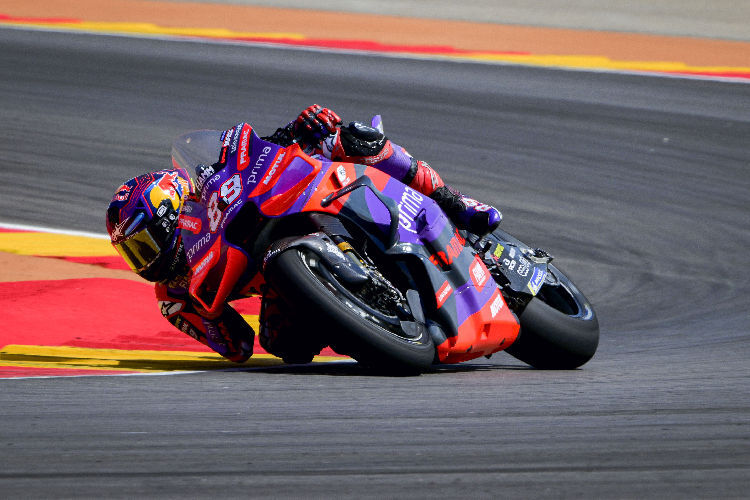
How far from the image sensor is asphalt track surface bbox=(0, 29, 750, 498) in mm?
3070

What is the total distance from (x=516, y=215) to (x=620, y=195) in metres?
1.31

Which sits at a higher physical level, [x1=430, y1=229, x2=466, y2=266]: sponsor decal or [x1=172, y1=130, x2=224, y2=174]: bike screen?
[x1=172, y1=130, x2=224, y2=174]: bike screen

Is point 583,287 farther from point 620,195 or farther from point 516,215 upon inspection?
point 620,195

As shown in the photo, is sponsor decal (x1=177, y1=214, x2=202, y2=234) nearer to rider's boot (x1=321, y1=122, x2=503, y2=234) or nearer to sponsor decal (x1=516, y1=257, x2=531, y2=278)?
rider's boot (x1=321, y1=122, x2=503, y2=234)

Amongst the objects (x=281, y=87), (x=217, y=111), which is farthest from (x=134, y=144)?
(x=281, y=87)

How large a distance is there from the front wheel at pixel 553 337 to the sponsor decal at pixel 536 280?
0.18 feet

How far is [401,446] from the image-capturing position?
3.37m

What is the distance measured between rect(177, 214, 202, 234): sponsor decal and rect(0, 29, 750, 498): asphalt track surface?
26.9 inches

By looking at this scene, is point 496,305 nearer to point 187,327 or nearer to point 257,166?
point 257,166

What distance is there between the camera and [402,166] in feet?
18.3

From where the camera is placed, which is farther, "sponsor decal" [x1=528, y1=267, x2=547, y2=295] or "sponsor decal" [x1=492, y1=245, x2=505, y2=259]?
"sponsor decal" [x1=492, y1=245, x2=505, y2=259]

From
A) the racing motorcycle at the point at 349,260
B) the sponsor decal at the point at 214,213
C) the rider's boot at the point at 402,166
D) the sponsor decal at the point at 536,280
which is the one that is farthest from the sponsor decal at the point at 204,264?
the sponsor decal at the point at 536,280

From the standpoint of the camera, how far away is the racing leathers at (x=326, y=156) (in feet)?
17.7

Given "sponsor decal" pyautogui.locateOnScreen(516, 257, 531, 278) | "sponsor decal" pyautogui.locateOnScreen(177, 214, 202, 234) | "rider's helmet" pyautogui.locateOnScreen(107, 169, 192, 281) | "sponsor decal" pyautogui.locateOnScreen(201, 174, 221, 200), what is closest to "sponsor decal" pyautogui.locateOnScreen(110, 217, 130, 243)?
"rider's helmet" pyautogui.locateOnScreen(107, 169, 192, 281)
